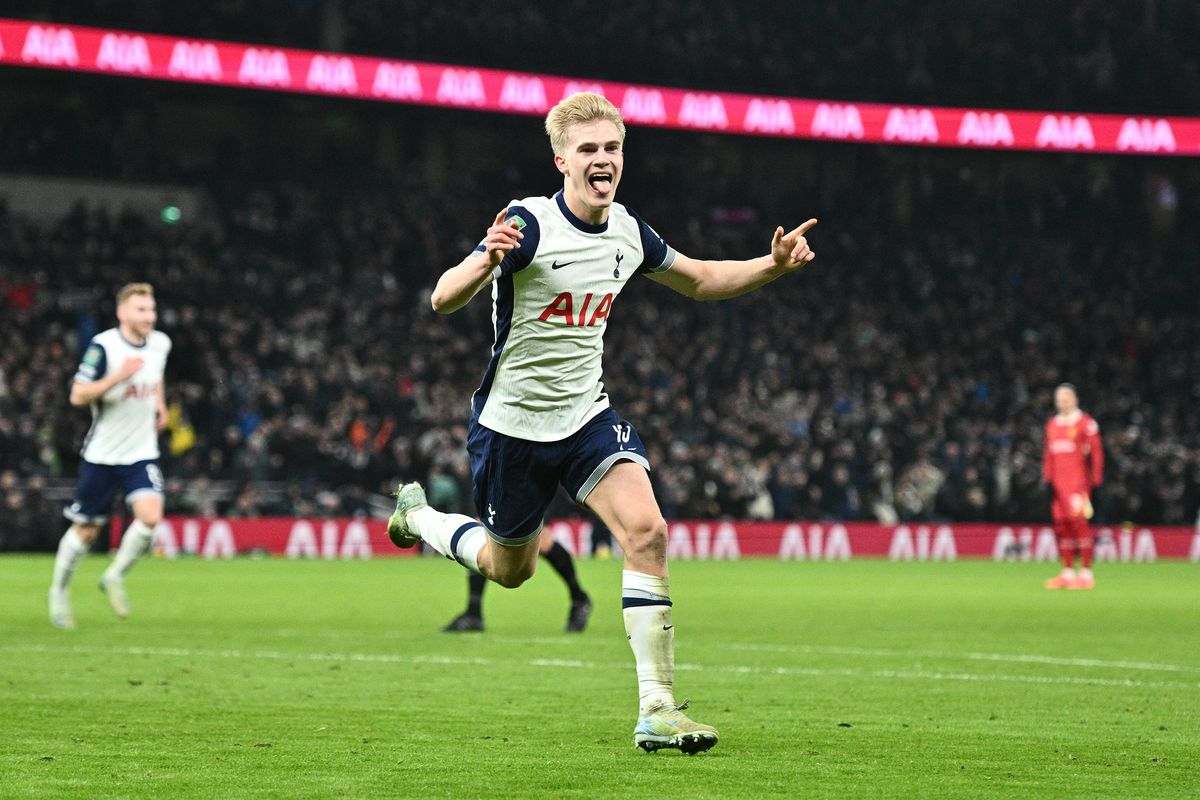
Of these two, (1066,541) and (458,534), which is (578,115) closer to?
(458,534)

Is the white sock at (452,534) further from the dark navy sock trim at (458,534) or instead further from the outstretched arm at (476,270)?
the outstretched arm at (476,270)

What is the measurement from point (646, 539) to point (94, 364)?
7158mm

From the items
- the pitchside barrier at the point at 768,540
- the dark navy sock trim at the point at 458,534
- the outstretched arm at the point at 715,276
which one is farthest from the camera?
the pitchside barrier at the point at 768,540

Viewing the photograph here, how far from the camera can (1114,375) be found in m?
38.7

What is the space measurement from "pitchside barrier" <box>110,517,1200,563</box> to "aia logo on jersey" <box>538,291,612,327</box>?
19.9 m

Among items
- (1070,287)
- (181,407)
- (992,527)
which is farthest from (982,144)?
(181,407)

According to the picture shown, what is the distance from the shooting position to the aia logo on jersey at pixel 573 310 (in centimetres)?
685

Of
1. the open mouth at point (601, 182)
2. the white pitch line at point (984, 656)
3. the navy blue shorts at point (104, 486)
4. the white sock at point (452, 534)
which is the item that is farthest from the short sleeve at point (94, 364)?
the open mouth at point (601, 182)

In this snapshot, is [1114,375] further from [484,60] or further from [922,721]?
[922,721]

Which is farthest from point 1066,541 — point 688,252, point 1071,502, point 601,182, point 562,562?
point 688,252

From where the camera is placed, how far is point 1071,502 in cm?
2078

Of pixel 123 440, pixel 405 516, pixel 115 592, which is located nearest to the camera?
pixel 405 516

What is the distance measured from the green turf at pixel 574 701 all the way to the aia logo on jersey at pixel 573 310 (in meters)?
1.63

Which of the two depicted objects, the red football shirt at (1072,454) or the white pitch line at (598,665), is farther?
the red football shirt at (1072,454)
